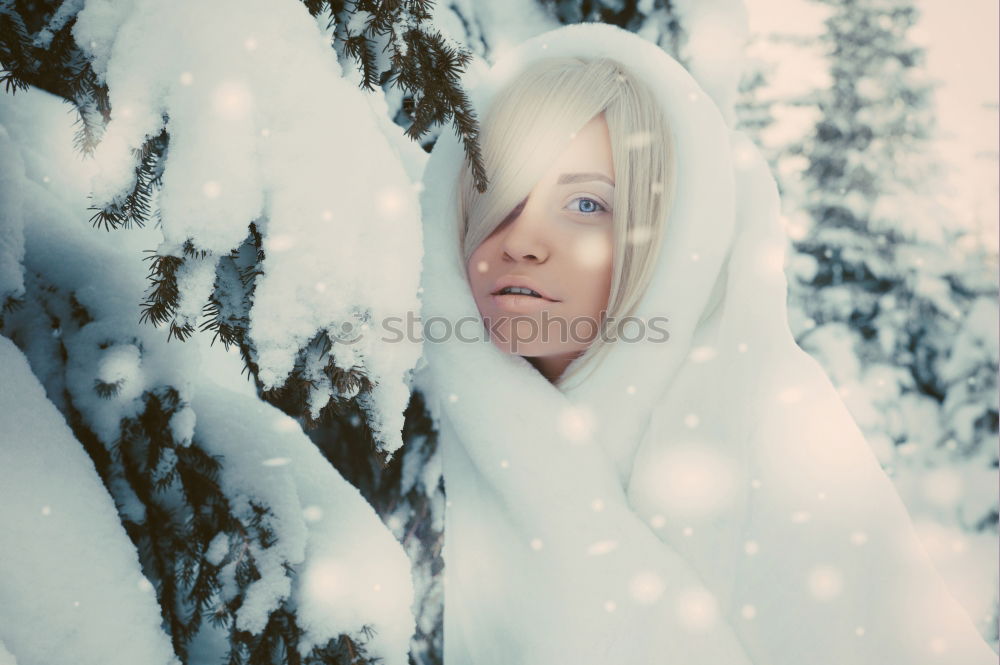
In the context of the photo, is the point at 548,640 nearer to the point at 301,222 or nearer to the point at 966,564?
the point at 301,222

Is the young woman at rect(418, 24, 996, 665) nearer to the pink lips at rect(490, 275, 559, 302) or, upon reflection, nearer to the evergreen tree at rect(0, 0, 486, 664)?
the pink lips at rect(490, 275, 559, 302)

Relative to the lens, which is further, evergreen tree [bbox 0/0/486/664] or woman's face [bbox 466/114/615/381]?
woman's face [bbox 466/114/615/381]

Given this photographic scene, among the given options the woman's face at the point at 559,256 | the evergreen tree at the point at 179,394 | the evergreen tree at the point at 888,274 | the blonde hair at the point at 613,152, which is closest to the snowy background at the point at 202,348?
the evergreen tree at the point at 179,394

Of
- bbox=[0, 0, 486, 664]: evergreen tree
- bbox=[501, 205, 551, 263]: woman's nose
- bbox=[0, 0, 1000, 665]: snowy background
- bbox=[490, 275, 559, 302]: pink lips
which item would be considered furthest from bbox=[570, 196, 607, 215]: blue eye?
bbox=[0, 0, 1000, 665]: snowy background

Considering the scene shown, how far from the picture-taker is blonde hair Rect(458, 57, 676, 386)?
1.66 meters

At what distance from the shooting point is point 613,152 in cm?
167

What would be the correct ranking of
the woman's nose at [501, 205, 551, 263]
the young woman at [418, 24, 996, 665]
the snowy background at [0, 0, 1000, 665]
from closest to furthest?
1. the snowy background at [0, 0, 1000, 665]
2. the young woman at [418, 24, 996, 665]
3. the woman's nose at [501, 205, 551, 263]

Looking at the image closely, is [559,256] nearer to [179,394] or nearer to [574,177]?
[574,177]

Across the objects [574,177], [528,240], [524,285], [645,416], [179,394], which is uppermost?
[574,177]

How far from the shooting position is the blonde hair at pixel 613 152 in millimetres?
1659

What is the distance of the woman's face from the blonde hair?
27 mm

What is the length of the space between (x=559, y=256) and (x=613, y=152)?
300mm

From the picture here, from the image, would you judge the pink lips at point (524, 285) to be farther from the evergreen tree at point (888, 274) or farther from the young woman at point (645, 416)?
the evergreen tree at point (888, 274)

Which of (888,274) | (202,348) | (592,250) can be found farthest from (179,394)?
(888,274)
